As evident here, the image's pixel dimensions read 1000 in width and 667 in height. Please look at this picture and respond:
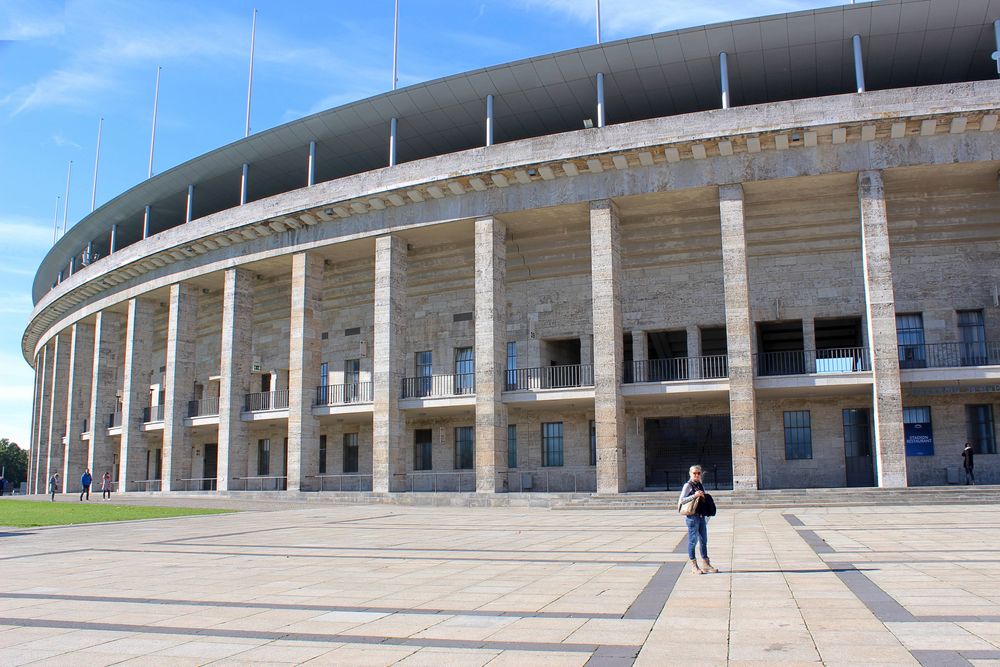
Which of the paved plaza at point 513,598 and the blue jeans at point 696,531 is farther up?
the blue jeans at point 696,531

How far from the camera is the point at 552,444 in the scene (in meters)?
30.7

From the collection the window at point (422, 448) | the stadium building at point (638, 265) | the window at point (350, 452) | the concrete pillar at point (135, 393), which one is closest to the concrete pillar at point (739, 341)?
the stadium building at point (638, 265)

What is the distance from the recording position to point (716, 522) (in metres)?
17.2

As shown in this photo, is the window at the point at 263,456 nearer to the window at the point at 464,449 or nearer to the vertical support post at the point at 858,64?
the window at the point at 464,449

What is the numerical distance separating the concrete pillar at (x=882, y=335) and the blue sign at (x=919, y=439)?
3.67 meters

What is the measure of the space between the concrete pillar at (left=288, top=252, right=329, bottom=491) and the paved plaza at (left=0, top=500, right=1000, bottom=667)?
15.2 meters

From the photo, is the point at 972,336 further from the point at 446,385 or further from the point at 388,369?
the point at 388,369

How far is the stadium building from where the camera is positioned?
79.4 feet

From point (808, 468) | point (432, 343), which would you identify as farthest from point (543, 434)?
point (808, 468)

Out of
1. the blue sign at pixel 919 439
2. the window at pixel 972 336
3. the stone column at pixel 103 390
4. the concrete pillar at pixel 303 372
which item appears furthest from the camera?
the stone column at pixel 103 390

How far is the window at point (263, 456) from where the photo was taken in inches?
1504

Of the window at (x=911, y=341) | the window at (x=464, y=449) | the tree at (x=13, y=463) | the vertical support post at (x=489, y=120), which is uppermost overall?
the vertical support post at (x=489, y=120)

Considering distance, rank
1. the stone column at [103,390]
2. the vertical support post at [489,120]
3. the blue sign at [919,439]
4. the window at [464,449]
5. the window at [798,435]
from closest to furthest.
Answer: the blue sign at [919,439] → the window at [798,435] → the vertical support post at [489,120] → the window at [464,449] → the stone column at [103,390]

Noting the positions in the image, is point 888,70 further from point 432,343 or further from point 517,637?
point 517,637
